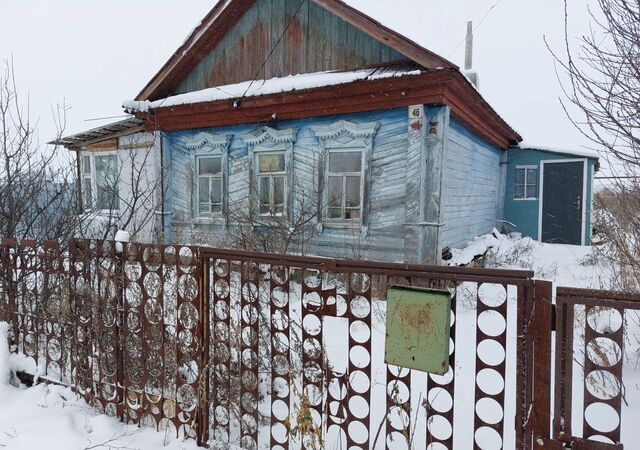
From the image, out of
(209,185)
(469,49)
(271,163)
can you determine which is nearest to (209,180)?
(209,185)

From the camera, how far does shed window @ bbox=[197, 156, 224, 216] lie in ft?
29.1

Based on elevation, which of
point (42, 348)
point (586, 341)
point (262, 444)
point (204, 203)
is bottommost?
point (262, 444)

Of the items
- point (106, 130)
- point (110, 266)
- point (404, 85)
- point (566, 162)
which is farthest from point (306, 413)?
point (566, 162)

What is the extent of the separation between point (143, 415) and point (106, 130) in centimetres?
958

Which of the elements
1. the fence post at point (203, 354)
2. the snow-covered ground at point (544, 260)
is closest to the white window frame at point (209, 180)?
the snow-covered ground at point (544, 260)

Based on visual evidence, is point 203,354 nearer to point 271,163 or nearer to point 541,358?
point 541,358

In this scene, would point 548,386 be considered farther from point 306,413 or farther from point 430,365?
point 306,413

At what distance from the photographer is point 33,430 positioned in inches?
98.7

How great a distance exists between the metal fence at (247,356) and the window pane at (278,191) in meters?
4.78

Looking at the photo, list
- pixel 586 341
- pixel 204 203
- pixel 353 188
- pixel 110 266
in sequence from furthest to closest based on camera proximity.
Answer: pixel 204 203, pixel 353 188, pixel 110 266, pixel 586 341

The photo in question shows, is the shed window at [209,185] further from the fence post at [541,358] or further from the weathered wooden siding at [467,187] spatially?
the fence post at [541,358]

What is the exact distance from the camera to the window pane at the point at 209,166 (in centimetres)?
887

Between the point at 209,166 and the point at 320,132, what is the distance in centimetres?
311

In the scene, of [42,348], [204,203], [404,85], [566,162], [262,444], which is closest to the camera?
[262,444]
